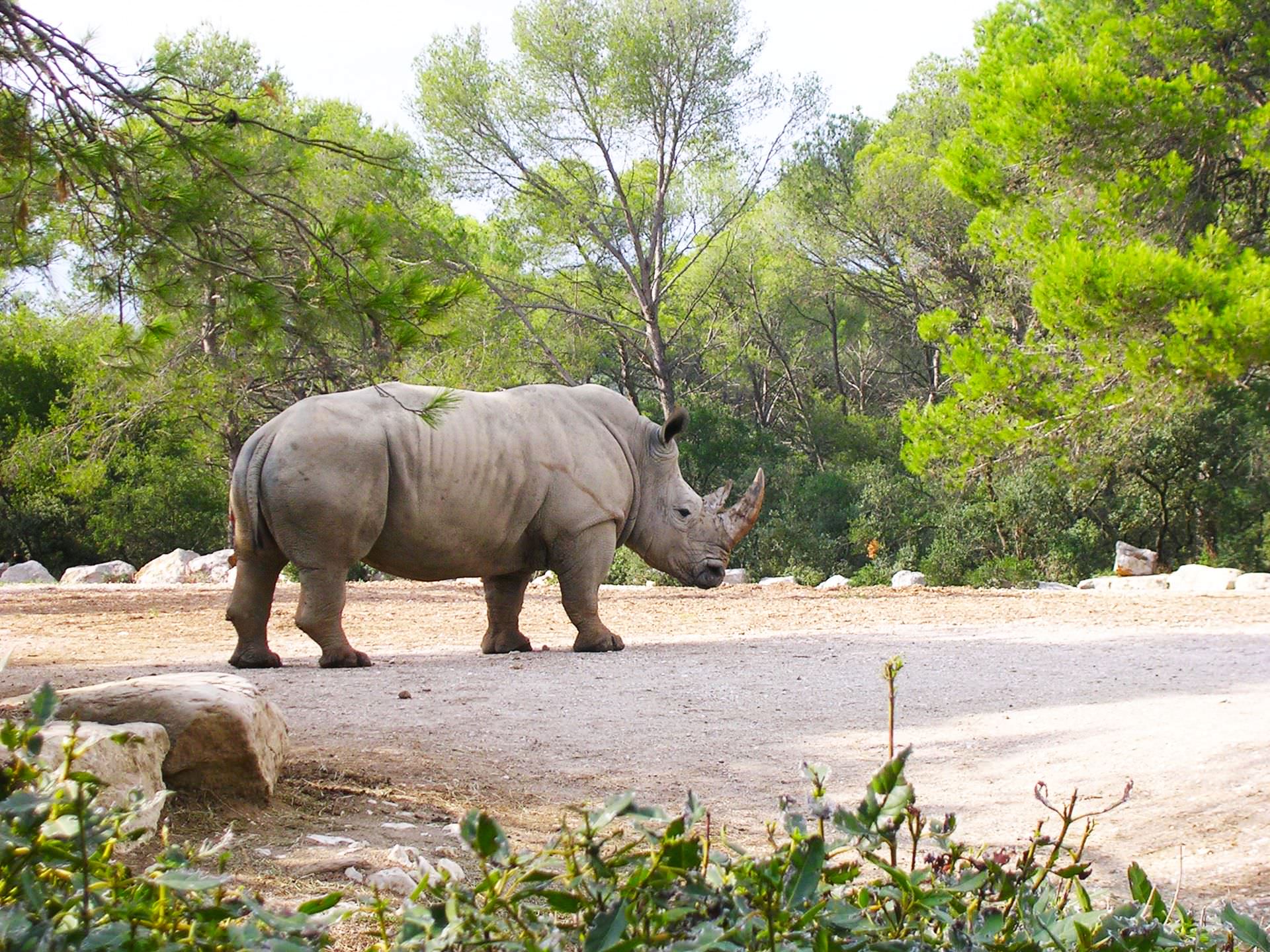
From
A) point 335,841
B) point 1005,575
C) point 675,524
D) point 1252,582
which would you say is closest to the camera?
point 335,841

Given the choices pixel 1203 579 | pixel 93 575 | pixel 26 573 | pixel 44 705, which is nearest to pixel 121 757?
pixel 44 705

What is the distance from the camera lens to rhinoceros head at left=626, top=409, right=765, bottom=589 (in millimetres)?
9266

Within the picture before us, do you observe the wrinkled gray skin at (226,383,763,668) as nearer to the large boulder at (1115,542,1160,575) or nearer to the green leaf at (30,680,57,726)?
the green leaf at (30,680,57,726)

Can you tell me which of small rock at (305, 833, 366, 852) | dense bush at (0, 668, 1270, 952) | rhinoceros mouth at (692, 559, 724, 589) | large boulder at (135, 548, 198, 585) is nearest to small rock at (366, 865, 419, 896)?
small rock at (305, 833, 366, 852)

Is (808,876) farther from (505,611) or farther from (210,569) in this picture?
(210,569)

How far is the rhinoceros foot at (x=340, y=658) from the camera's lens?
25.4 feet

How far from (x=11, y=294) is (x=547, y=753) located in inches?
538

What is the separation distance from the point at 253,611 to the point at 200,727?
4054 millimetres

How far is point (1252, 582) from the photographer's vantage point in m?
14.4

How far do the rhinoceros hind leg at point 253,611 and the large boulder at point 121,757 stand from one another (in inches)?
161

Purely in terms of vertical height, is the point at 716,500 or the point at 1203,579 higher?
the point at 716,500

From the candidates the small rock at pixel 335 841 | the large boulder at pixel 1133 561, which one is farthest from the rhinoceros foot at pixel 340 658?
the large boulder at pixel 1133 561

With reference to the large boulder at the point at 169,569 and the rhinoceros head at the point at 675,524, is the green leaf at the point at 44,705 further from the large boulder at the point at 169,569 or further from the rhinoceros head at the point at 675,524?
the large boulder at the point at 169,569

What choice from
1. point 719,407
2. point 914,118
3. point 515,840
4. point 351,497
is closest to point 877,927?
point 515,840
